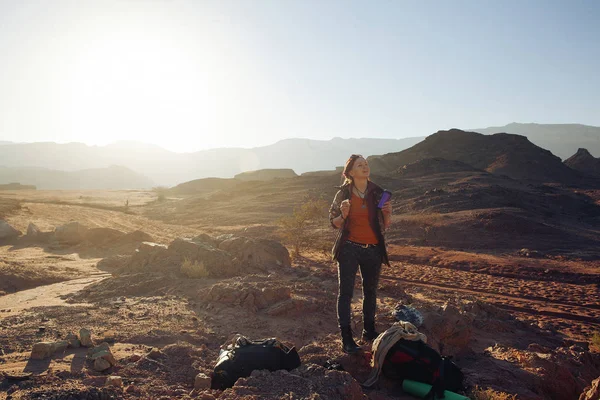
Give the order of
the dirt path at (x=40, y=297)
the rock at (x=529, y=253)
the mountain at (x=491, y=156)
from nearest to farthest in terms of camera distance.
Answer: the dirt path at (x=40, y=297)
the rock at (x=529, y=253)
the mountain at (x=491, y=156)

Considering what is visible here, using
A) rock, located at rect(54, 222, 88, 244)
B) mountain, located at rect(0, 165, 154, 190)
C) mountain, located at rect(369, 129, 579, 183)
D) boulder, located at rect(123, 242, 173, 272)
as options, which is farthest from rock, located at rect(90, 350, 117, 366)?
mountain, located at rect(0, 165, 154, 190)

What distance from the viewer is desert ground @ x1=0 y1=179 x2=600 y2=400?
9.97 ft

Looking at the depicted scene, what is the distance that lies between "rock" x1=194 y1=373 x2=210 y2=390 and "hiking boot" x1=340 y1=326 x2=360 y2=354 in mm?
1232

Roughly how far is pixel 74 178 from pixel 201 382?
380 ft

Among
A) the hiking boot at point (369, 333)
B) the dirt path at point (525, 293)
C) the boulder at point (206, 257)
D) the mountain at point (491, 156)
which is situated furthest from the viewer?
the mountain at point (491, 156)

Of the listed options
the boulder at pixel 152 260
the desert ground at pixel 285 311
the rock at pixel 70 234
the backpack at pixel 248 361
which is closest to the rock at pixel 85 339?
the desert ground at pixel 285 311

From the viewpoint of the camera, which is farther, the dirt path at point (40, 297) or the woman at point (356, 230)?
the dirt path at point (40, 297)

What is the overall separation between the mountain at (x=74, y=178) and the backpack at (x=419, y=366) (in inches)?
4294

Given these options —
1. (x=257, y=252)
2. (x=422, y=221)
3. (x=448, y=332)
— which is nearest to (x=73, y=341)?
(x=448, y=332)

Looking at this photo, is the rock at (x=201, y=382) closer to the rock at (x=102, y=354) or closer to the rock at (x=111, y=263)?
the rock at (x=102, y=354)

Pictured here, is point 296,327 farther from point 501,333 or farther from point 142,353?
point 501,333

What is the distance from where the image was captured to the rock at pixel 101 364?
10.7 ft

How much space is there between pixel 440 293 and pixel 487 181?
22705mm

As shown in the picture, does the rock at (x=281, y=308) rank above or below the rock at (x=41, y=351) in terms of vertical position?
below
